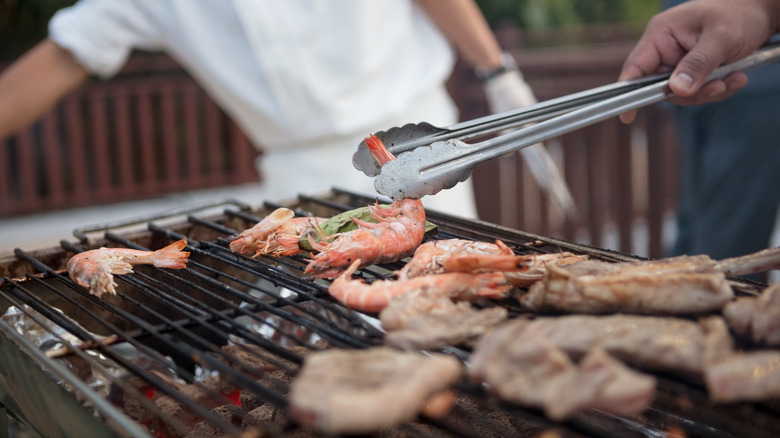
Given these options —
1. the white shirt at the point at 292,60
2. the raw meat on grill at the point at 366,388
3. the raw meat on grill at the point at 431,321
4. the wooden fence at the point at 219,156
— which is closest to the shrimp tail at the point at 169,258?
the raw meat on grill at the point at 431,321

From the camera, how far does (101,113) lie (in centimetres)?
930

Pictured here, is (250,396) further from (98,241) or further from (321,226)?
(98,241)

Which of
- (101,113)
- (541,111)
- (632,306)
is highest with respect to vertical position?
(101,113)

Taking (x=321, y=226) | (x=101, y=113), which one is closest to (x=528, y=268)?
(x=321, y=226)

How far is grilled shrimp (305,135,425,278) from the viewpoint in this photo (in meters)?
2.25

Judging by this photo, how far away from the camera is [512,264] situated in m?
1.97

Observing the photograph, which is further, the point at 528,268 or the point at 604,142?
the point at 604,142

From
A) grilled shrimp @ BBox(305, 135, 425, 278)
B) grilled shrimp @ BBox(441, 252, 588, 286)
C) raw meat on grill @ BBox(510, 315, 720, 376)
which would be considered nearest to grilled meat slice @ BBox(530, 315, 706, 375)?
raw meat on grill @ BBox(510, 315, 720, 376)

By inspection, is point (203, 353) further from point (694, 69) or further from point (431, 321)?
point (694, 69)

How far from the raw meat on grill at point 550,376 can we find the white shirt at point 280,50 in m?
3.31

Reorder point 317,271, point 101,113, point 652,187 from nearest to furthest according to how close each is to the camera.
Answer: point 317,271 → point 652,187 → point 101,113

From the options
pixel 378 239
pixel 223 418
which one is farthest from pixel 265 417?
pixel 378 239

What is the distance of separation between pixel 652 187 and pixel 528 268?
5.34 metres

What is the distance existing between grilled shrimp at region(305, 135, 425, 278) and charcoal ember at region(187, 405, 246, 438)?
545mm
